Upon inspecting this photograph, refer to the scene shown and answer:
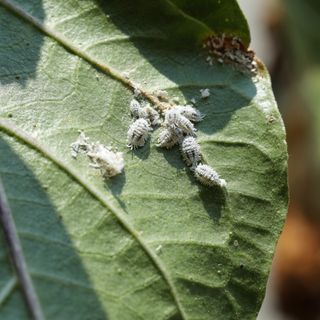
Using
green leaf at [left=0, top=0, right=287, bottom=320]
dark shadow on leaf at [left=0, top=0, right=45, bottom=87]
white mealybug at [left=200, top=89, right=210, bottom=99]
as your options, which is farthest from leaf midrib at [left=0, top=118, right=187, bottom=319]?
white mealybug at [left=200, top=89, right=210, bottom=99]

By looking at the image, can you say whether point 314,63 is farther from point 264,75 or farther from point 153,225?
point 153,225

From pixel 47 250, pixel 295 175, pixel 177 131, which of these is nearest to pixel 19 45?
pixel 177 131

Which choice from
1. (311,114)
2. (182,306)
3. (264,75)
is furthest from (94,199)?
(311,114)

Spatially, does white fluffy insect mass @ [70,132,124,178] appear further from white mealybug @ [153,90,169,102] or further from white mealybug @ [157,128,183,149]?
white mealybug @ [153,90,169,102]

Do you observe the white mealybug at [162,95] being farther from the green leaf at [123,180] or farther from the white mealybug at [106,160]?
the white mealybug at [106,160]

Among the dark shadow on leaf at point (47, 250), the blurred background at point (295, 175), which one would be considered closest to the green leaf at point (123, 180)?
the dark shadow on leaf at point (47, 250)
